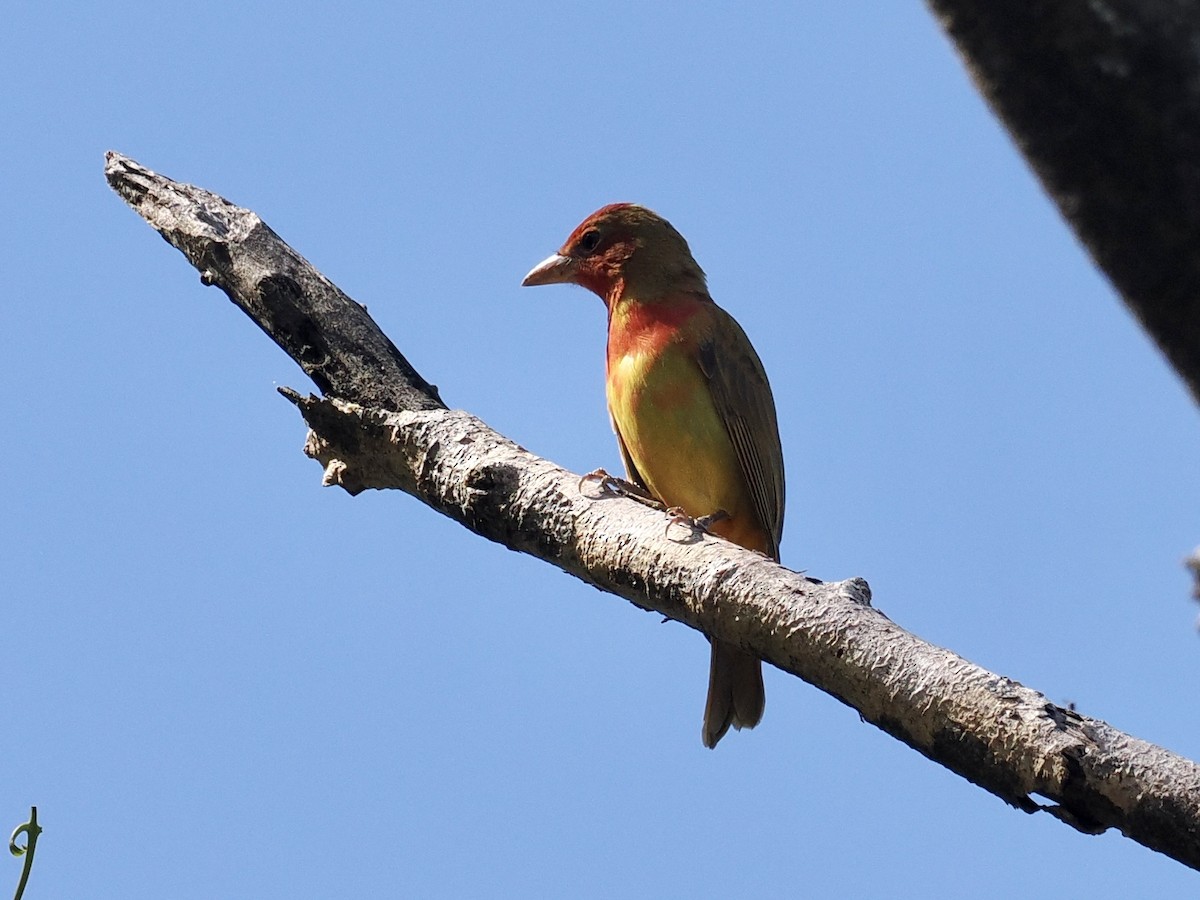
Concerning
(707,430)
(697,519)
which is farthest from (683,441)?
(697,519)

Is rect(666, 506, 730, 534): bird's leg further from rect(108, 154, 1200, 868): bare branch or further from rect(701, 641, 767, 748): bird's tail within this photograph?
rect(701, 641, 767, 748): bird's tail

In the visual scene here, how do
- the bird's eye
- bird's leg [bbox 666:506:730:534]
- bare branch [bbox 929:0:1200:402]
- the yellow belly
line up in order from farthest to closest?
the bird's eye → the yellow belly → bird's leg [bbox 666:506:730:534] → bare branch [bbox 929:0:1200:402]

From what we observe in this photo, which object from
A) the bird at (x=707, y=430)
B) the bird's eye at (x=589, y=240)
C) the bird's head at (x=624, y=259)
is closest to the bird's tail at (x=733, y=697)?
the bird at (x=707, y=430)

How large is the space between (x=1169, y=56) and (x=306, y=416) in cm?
361

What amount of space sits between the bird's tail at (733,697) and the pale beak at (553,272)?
7.42 feet

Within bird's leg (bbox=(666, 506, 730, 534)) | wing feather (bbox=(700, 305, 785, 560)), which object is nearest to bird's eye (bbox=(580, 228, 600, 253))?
wing feather (bbox=(700, 305, 785, 560))

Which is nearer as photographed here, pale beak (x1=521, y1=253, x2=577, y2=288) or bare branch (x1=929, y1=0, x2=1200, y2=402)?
bare branch (x1=929, y1=0, x2=1200, y2=402)

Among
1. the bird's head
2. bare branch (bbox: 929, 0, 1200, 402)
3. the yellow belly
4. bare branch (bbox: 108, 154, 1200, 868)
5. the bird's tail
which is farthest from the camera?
the bird's head

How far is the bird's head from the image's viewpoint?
6594 millimetres

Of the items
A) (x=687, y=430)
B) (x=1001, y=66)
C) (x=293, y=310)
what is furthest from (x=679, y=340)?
(x=1001, y=66)

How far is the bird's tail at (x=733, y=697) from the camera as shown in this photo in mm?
5555

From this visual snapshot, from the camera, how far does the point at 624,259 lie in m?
6.69

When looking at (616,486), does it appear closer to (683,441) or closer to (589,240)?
(683,441)

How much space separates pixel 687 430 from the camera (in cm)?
582
